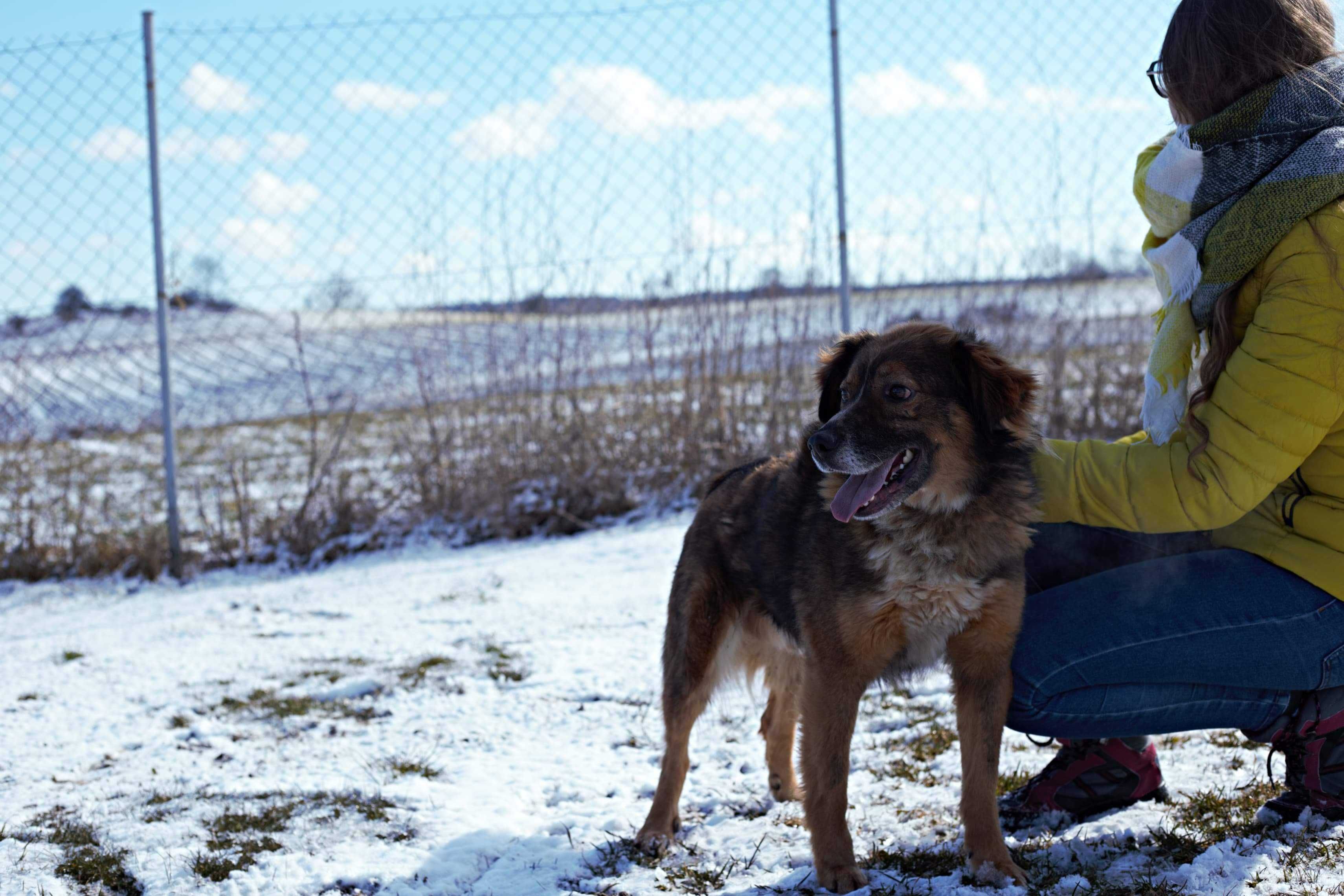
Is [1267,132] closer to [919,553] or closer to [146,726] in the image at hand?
[919,553]

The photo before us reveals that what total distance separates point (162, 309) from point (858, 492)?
18.4 ft

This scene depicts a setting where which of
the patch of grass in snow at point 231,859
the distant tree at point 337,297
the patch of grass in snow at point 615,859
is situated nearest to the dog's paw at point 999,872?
the patch of grass in snow at point 615,859

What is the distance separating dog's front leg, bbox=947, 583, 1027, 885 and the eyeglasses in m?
1.33

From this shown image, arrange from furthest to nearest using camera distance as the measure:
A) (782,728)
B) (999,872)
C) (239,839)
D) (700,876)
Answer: (782,728)
(239,839)
(700,876)
(999,872)

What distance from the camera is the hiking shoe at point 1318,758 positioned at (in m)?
2.66

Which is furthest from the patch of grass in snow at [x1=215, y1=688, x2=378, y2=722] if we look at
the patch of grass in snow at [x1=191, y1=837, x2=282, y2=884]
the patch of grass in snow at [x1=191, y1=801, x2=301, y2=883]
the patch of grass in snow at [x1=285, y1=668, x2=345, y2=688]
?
the patch of grass in snow at [x1=191, y1=837, x2=282, y2=884]

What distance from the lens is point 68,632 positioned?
5668 millimetres

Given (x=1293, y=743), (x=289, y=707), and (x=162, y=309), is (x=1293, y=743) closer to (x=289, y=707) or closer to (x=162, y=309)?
(x=289, y=707)

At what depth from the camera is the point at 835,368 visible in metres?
3.09

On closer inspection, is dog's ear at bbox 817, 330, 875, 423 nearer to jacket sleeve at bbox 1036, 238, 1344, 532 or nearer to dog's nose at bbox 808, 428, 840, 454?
dog's nose at bbox 808, 428, 840, 454

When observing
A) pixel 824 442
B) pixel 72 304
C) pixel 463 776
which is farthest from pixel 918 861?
pixel 72 304

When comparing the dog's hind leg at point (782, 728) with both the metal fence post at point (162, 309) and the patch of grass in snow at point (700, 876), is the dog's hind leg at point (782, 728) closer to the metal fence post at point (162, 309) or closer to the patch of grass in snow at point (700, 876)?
the patch of grass in snow at point (700, 876)

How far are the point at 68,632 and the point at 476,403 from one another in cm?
313

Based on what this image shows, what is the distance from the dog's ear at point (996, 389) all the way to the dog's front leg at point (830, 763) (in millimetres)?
756
